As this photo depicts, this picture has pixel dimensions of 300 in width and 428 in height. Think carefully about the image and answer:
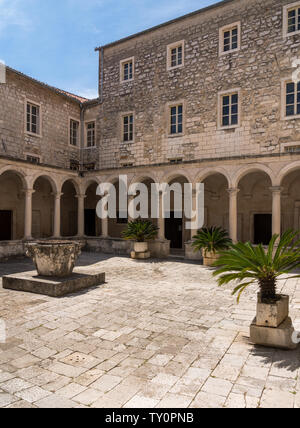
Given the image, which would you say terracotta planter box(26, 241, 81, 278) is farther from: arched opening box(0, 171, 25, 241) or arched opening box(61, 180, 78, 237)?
arched opening box(61, 180, 78, 237)

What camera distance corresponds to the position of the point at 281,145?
1327 cm

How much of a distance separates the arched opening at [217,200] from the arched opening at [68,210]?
9072mm

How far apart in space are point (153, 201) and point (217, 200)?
363 centimetres

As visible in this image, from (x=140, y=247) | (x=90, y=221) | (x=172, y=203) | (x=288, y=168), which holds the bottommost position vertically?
(x=140, y=247)

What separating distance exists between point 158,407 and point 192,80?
1568 centimetres

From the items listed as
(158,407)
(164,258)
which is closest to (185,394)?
(158,407)

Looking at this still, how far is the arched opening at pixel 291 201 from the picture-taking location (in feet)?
45.8

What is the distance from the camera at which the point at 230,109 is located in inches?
573

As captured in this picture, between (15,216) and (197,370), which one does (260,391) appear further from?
(15,216)

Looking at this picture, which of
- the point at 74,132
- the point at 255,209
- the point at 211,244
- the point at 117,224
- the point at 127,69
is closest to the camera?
the point at 211,244

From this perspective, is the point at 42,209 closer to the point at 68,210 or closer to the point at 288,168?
the point at 68,210

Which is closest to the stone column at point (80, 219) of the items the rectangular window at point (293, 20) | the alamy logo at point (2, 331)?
the alamy logo at point (2, 331)

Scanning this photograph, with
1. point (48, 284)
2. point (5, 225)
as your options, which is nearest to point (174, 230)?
point (5, 225)

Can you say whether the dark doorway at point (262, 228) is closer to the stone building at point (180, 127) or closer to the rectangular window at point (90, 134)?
the stone building at point (180, 127)
